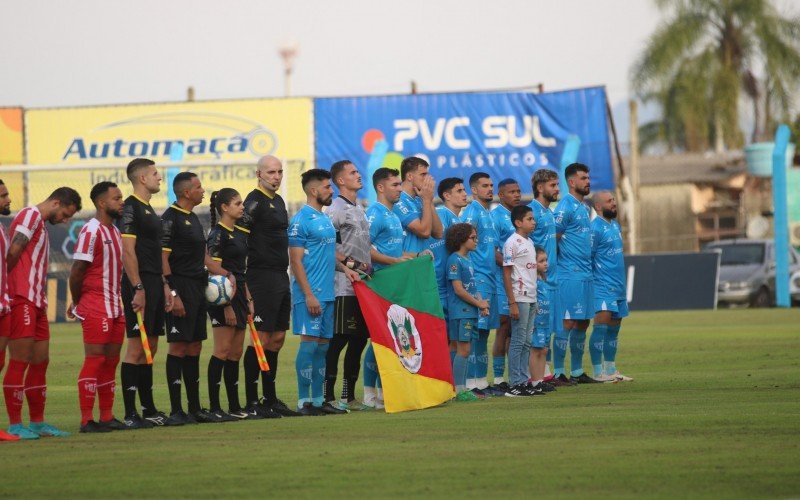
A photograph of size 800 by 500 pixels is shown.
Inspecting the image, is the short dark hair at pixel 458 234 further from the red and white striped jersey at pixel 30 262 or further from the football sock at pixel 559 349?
the red and white striped jersey at pixel 30 262

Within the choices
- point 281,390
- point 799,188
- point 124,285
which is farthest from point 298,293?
point 799,188

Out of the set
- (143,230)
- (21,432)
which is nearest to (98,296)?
(143,230)

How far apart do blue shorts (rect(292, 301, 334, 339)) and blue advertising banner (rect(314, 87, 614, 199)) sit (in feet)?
98.2

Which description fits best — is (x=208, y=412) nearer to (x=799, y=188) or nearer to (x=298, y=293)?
(x=298, y=293)

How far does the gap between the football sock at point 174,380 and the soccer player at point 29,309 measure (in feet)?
3.58

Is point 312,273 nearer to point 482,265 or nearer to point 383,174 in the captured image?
point 383,174

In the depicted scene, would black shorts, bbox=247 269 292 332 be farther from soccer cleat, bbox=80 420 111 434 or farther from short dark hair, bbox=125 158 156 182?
soccer cleat, bbox=80 420 111 434

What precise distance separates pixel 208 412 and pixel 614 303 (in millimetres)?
5946

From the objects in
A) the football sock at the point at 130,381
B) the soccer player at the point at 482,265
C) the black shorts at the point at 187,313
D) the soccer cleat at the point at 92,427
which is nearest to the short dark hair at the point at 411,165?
the soccer player at the point at 482,265

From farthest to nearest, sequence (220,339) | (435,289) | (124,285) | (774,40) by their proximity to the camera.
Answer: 1. (774,40)
2. (435,289)
3. (220,339)
4. (124,285)

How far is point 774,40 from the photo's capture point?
196 ft

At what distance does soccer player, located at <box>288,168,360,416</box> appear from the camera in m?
12.9

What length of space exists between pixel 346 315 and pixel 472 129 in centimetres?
3077

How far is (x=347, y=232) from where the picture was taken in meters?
13.5
